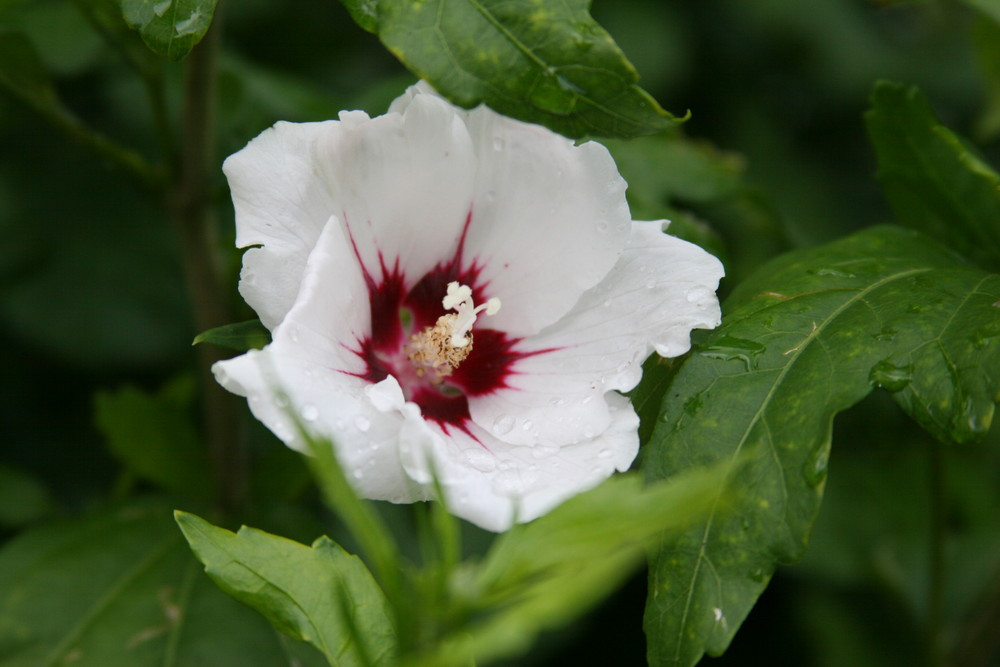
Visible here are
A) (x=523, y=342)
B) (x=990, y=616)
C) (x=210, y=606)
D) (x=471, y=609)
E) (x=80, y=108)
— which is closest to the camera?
(x=471, y=609)

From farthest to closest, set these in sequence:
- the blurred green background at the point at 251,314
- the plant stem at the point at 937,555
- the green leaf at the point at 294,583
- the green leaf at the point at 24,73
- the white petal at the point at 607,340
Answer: the blurred green background at the point at 251,314 < the plant stem at the point at 937,555 < the green leaf at the point at 24,73 < the white petal at the point at 607,340 < the green leaf at the point at 294,583

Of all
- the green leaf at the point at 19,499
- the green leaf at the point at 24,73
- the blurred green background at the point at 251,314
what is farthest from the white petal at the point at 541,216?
the green leaf at the point at 19,499

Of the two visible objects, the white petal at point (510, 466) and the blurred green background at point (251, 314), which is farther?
the blurred green background at point (251, 314)

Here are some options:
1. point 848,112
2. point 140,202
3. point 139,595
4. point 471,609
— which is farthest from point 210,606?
point 848,112

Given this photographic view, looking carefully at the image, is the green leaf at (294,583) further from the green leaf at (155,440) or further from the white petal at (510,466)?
the green leaf at (155,440)

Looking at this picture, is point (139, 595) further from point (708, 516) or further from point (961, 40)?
point (961, 40)

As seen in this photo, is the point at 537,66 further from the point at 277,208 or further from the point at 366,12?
the point at 277,208
